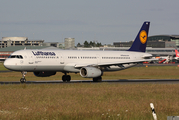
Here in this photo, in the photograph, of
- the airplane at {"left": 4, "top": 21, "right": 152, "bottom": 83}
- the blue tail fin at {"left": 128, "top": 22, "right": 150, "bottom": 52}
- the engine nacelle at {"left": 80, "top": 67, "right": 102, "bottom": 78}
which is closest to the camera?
the airplane at {"left": 4, "top": 21, "right": 152, "bottom": 83}

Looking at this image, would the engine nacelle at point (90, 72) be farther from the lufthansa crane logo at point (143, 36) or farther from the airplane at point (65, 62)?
the lufthansa crane logo at point (143, 36)

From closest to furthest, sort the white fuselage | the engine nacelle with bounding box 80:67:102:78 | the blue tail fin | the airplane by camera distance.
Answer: the white fuselage, the airplane, the engine nacelle with bounding box 80:67:102:78, the blue tail fin

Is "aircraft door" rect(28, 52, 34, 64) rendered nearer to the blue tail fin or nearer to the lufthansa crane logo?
the blue tail fin

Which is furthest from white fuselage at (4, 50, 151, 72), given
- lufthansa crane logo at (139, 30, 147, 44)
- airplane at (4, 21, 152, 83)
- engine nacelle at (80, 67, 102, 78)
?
lufthansa crane logo at (139, 30, 147, 44)

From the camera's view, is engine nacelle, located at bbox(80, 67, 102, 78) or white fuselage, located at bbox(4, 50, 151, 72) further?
engine nacelle, located at bbox(80, 67, 102, 78)

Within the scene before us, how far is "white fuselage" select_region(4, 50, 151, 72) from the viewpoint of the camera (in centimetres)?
3669

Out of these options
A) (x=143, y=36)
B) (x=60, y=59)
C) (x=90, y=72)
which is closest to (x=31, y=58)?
(x=60, y=59)

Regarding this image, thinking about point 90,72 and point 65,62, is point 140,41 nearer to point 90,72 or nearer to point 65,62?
point 90,72

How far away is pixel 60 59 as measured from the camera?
129ft

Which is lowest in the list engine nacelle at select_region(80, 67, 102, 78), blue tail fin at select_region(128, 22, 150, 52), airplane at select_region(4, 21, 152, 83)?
engine nacelle at select_region(80, 67, 102, 78)

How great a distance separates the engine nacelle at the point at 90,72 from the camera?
3804cm

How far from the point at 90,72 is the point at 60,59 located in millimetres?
4481

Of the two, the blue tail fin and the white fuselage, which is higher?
the blue tail fin

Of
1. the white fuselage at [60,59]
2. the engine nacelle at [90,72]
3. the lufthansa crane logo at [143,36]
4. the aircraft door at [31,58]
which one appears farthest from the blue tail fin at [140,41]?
the aircraft door at [31,58]
